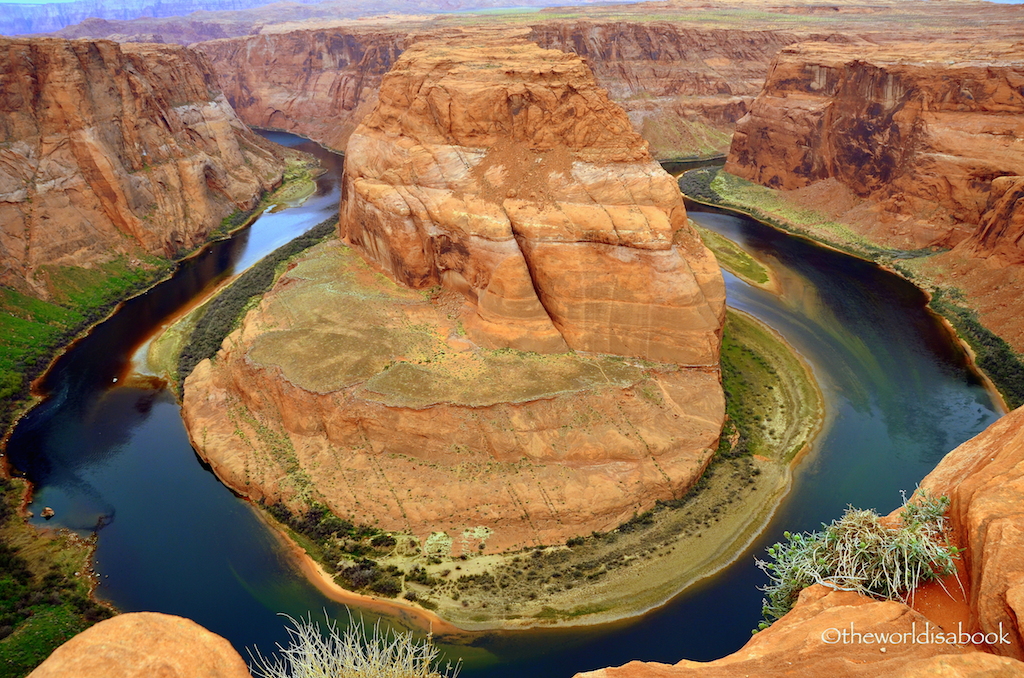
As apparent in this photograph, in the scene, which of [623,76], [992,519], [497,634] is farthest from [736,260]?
[623,76]

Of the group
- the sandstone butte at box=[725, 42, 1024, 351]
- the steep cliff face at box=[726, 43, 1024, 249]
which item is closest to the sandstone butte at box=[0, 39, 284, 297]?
the steep cliff face at box=[726, 43, 1024, 249]

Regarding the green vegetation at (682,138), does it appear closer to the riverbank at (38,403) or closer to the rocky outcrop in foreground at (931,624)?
the riverbank at (38,403)

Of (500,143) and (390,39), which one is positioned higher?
(390,39)

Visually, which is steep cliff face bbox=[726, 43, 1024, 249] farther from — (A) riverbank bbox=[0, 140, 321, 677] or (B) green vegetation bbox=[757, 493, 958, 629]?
(A) riverbank bbox=[0, 140, 321, 677]

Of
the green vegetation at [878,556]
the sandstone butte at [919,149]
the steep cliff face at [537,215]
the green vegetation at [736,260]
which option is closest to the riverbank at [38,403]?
the steep cliff face at [537,215]

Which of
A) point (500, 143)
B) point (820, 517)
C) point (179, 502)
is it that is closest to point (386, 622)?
point (179, 502)

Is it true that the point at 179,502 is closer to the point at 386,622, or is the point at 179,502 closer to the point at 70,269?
the point at 386,622
